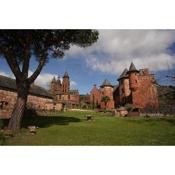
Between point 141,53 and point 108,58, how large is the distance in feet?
5.01

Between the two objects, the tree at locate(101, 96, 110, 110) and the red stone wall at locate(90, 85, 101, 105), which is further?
the red stone wall at locate(90, 85, 101, 105)

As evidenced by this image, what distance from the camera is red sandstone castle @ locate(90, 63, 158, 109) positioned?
2228 cm

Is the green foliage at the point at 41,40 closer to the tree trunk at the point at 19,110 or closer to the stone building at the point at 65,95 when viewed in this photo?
the tree trunk at the point at 19,110

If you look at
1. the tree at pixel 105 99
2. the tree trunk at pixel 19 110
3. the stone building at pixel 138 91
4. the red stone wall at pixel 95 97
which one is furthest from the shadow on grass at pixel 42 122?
the red stone wall at pixel 95 97

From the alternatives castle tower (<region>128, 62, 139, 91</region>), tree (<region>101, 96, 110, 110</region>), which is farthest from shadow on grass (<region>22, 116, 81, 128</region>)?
tree (<region>101, 96, 110, 110</region>)

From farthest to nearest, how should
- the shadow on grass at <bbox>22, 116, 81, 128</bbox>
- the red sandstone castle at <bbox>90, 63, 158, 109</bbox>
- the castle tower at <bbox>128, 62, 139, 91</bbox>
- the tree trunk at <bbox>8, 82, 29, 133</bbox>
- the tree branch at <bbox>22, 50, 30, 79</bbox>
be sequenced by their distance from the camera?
the castle tower at <bbox>128, 62, 139, 91</bbox>
the red sandstone castle at <bbox>90, 63, 158, 109</bbox>
the shadow on grass at <bbox>22, 116, 81, 128</bbox>
the tree branch at <bbox>22, 50, 30, 79</bbox>
the tree trunk at <bbox>8, 82, 29, 133</bbox>

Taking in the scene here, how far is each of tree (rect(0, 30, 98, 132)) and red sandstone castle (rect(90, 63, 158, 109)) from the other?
10.9 m

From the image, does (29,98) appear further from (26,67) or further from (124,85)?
(124,85)

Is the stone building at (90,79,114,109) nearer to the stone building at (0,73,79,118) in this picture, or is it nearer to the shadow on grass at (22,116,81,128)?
the stone building at (0,73,79,118)

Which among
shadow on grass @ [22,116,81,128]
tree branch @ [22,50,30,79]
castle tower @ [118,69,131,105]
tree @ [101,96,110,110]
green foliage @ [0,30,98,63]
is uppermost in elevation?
castle tower @ [118,69,131,105]

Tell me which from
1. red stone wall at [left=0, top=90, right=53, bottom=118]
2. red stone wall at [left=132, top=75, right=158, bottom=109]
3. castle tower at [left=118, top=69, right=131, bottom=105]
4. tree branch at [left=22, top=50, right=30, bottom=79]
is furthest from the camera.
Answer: castle tower at [left=118, top=69, right=131, bottom=105]

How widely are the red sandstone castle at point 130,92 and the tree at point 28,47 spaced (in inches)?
431
